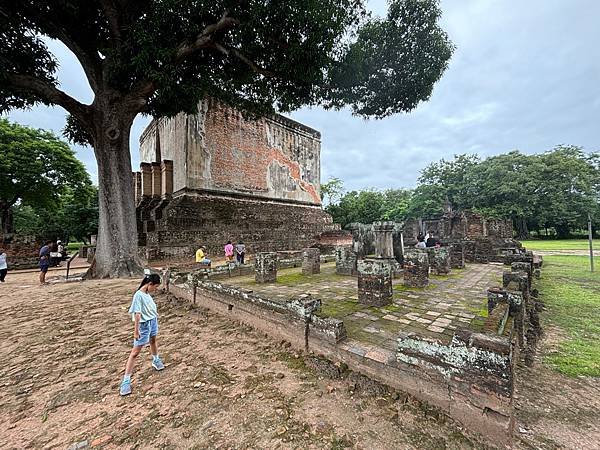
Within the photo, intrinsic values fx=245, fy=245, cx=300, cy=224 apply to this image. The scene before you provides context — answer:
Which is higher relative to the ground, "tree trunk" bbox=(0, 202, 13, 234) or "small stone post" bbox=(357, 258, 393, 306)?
"tree trunk" bbox=(0, 202, 13, 234)

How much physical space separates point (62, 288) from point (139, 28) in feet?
25.3

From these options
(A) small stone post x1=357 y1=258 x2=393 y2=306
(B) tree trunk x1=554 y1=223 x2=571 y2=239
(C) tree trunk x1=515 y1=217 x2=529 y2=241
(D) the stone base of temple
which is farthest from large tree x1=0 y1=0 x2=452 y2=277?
(B) tree trunk x1=554 y1=223 x2=571 y2=239

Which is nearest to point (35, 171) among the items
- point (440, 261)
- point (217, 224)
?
point (217, 224)

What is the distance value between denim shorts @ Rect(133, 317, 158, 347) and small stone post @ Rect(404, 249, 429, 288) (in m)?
5.38

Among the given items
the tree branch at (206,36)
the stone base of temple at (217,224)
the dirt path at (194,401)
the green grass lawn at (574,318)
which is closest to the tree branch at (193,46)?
the tree branch at (206,36)

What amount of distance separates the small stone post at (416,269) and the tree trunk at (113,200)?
8.49 m

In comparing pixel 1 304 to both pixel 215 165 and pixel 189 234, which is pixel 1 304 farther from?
pixel 215 165

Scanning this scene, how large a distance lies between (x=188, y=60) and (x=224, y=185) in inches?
217

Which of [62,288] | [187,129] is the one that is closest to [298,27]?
[187,129]

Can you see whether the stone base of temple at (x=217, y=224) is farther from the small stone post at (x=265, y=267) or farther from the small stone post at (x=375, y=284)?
the small stone post at (x=375, y=284)

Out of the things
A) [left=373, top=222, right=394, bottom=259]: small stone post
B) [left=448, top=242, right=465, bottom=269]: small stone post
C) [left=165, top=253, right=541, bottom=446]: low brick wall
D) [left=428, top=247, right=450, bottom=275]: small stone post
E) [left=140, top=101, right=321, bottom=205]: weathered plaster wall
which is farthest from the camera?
[left=140, top=101, right=321, bottom=205]: weathered plaster wall

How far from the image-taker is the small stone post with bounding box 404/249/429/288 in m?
5.93

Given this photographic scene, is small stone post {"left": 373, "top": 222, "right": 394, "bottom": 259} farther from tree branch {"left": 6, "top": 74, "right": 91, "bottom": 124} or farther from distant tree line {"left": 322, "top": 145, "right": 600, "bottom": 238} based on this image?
distant tree line {"left": 322, "top": 145, "right": 600, "bottom": 238}

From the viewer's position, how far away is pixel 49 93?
737cm
